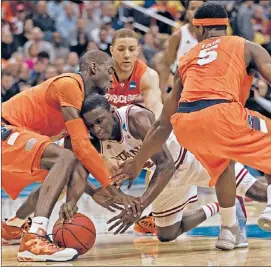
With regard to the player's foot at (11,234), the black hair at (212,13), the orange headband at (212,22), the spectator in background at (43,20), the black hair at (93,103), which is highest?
the black hair at (212,13)

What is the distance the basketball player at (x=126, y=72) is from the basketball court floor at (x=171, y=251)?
1.21 m

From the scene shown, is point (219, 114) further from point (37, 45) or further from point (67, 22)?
point (67, 22)

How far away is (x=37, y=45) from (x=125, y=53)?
22.9ft

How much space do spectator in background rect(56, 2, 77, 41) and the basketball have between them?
33.1 feet

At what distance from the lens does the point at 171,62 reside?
408 inches

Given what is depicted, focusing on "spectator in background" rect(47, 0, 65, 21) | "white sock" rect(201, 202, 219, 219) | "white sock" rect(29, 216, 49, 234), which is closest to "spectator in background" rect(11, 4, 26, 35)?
"spectator in background" rect(47, 0, 65, 21)

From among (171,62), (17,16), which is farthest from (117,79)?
(17,16)

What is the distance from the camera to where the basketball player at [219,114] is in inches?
213

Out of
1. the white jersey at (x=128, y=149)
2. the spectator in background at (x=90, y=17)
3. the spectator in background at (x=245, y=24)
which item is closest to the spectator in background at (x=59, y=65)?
the spectator in background at (x=90, y=17)

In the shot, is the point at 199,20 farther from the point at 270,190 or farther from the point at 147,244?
the point at 147,244

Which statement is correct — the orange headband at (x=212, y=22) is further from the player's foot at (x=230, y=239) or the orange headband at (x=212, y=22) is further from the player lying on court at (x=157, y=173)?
the player's foot at (x=230, y=239)

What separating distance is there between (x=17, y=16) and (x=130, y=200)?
10.1 meters

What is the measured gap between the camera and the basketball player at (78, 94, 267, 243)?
5.82 m

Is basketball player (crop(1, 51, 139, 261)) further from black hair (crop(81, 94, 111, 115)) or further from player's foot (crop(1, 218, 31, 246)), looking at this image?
player's foot (crop(1, 218, 31, 246))
